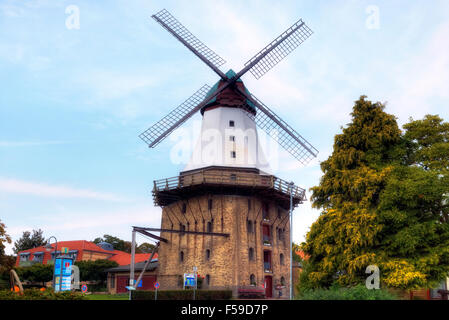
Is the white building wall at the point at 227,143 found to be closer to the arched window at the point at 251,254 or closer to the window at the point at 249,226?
the window at the point at 249,226

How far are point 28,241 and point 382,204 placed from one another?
75.6m

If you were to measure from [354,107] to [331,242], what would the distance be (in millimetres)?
9082

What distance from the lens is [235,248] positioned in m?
36.9

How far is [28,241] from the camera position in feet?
268

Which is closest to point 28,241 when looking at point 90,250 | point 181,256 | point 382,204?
point 90,250

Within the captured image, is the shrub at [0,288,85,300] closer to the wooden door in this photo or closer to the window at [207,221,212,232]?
the window at [207,221,212,232]

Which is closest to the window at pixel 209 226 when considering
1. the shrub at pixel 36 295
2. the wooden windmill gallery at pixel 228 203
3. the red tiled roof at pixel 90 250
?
the wooden windmill gallery at pixel 228 203

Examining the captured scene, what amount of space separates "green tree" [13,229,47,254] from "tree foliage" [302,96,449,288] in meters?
69.0

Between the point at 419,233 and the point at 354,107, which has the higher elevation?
the point at 354,107

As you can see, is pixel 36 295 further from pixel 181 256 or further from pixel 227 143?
pixel 227 143


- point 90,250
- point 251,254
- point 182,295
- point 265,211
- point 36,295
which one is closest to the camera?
point 36,295
